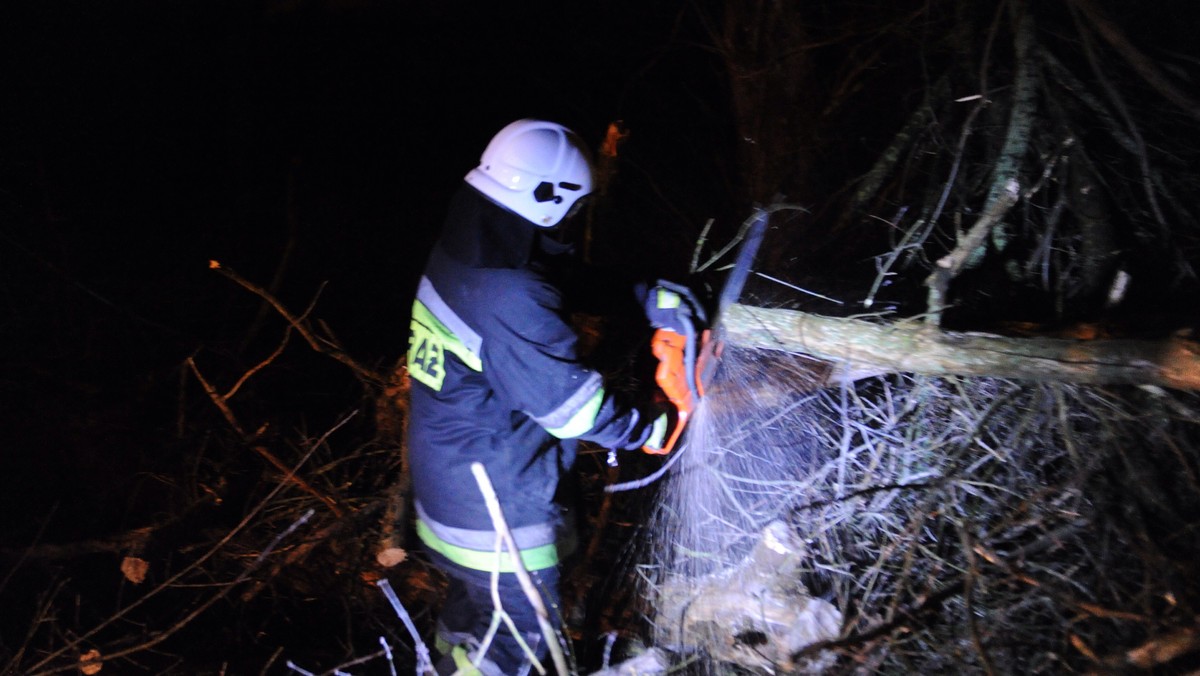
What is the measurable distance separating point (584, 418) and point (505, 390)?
255mm

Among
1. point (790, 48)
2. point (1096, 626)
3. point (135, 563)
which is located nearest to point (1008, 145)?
point (790, 48)

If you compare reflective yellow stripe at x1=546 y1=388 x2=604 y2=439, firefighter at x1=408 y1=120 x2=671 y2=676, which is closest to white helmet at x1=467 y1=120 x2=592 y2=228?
firefighter at x1=408 y1=120 x2=671 y2=676

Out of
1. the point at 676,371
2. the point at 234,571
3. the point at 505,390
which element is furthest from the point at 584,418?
the point at 234,571

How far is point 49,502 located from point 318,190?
3.57 meters

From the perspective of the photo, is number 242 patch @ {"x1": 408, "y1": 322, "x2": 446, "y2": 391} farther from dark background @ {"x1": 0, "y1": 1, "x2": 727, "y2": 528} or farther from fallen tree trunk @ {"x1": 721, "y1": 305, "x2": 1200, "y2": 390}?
dark background @ {"x1": 0, "y1": 1, "x2": 727, "y2": 528}

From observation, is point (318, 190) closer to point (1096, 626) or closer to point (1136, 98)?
point (1136, 98)

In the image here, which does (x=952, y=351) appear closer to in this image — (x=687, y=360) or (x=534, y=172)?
(x=687, y=360)

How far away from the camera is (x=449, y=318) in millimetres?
2330

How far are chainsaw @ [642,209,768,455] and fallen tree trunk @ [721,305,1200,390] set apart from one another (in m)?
0.07

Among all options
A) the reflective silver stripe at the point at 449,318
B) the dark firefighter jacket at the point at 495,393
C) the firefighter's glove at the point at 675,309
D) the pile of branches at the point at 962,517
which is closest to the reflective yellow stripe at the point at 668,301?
the firefighter's glove at the point at 675,309

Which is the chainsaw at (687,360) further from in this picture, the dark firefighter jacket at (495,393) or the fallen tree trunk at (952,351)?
the dark firefighter jacket at (495,393)

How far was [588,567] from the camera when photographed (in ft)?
11.5

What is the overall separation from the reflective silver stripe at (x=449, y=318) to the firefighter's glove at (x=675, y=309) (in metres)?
0.64

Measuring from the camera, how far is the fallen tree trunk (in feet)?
7.75
